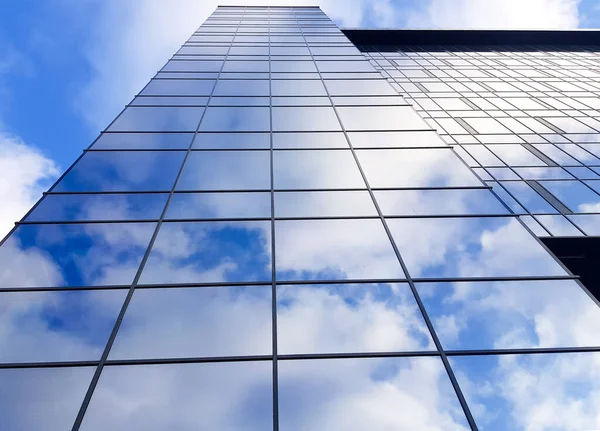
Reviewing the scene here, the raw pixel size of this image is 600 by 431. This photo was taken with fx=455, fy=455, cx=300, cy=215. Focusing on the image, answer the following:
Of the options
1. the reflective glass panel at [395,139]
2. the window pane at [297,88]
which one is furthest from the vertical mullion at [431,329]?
the window pane at [297,88]

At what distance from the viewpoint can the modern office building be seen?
556cm

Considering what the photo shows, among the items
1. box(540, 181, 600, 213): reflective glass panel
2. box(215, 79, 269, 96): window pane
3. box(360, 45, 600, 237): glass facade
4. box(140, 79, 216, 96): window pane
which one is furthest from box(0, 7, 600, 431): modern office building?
box(360, 45, 600, 237): glass facade

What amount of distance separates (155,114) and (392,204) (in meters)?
7.78

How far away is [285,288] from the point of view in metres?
7.17

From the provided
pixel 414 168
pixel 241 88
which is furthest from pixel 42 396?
pixel 241 88

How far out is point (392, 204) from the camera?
9188mm

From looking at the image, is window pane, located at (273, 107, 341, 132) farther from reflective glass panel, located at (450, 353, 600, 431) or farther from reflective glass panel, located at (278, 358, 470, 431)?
reflective glass panel, located at (450, 353, 600, 431)

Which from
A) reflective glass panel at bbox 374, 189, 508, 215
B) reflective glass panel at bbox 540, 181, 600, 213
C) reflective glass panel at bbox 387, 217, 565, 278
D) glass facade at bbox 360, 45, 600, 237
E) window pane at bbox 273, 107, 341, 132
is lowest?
reflective glass panel at bbox 540, 181, 600, 213

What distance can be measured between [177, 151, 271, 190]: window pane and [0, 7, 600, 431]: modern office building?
0.16 ft

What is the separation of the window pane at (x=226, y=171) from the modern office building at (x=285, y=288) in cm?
5

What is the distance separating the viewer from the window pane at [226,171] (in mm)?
9898

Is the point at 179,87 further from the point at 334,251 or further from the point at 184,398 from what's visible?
the point at 184,398

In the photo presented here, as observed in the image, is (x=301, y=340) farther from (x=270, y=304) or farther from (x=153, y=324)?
(x=153, y=324)

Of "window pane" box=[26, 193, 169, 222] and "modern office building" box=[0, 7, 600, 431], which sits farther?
"window pane" box=[26, 193, 169, 222]
